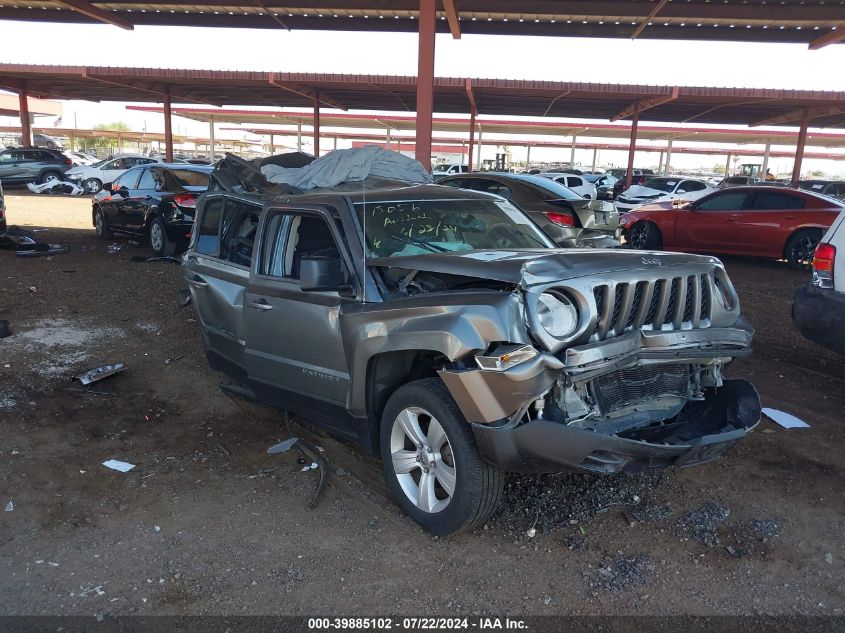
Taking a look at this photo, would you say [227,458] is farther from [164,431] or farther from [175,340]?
[175,340]

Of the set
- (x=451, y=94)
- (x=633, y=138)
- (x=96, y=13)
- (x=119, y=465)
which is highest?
(x=96, y=13)

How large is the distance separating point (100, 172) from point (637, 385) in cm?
2936

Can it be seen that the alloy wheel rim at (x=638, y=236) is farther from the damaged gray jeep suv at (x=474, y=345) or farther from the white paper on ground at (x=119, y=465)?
the white paper on ground at (x=119, y=465)

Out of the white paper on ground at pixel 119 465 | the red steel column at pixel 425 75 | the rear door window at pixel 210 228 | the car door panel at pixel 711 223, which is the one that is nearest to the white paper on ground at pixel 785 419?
the rear door window at pixel 210 228

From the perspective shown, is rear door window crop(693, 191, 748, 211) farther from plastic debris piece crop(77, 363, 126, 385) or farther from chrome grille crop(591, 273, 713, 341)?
plastic debris piece crop(77, 363, 126, 385)

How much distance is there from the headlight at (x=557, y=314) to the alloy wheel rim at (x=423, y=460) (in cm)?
74

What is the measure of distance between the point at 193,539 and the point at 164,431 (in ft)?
5.23

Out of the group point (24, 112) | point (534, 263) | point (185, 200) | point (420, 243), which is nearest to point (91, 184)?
point (24, 112)

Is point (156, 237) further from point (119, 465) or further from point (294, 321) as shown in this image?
point (294, 321)

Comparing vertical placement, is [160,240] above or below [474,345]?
below

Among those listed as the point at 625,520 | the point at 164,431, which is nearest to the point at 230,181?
the point at 164,431

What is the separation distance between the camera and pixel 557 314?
10.3ft

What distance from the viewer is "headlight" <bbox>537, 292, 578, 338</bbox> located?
10.2 ft

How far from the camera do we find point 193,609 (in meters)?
2.91
